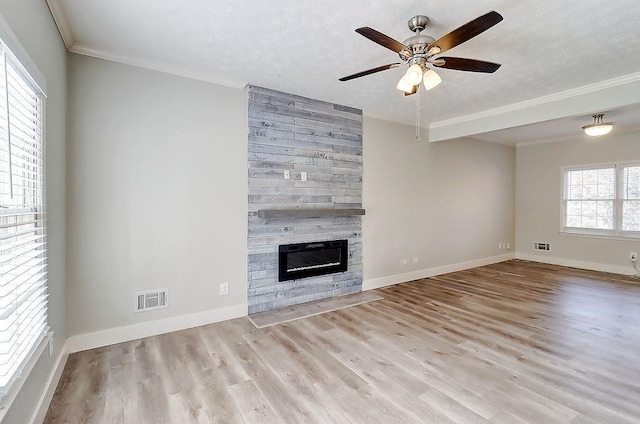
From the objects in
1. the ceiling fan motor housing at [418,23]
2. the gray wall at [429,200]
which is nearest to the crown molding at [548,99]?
the gray wall at [429,200]

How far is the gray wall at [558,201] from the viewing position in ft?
17.9

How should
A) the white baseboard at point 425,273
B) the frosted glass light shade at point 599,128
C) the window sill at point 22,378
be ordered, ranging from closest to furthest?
the window sill at point 22,378 < the frosted glass light shade at point 599,128 < the white baseboard at point 425,273

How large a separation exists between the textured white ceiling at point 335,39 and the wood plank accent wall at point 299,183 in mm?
406

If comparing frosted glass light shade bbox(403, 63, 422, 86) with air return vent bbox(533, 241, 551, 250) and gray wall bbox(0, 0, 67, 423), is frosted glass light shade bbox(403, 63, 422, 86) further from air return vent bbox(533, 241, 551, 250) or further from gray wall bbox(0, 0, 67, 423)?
air return vent bbox(533, 241, 551, 250)

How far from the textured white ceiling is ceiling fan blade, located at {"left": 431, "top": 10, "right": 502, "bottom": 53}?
266 mm

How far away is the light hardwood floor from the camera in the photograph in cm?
189

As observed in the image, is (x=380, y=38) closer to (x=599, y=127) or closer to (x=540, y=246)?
(x=599, y=127)

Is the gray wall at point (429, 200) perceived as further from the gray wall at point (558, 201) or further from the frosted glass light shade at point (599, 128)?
the frosted glass light shade at point (599, 128)

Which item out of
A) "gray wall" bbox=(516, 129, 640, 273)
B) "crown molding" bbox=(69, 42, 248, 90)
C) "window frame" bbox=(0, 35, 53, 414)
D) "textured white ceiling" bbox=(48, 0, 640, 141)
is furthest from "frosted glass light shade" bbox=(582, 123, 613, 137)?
"window frame" bbox=(0, 35, 53, 414)

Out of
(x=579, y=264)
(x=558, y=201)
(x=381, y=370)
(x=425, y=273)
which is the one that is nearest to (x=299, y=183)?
(x=381, y=370)

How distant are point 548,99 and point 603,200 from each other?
341 centimetres

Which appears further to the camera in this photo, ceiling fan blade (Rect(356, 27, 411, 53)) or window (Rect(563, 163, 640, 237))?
window (Rect(563, 163, 640, 237))

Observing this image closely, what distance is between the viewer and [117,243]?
281 cm

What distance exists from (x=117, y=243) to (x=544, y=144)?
785 cm
